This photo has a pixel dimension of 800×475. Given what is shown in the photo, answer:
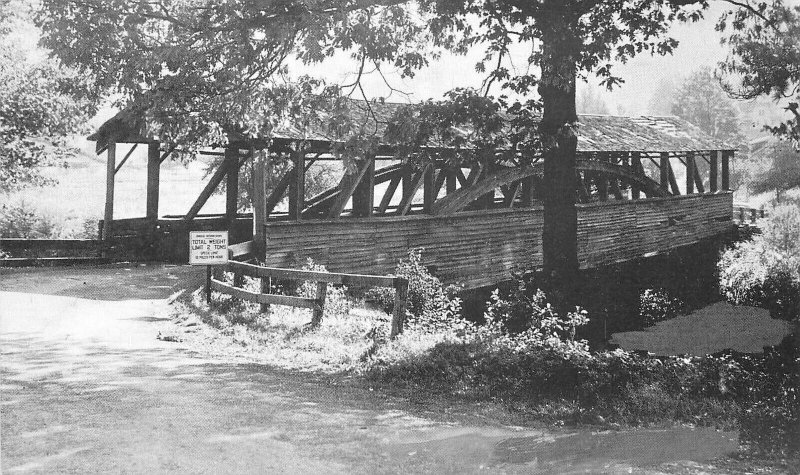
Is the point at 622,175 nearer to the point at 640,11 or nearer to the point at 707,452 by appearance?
the point at 640,11

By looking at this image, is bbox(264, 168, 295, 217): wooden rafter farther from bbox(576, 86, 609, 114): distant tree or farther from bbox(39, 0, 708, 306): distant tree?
bbox(576, 86, 609, 114): distant tree

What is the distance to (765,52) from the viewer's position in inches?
460

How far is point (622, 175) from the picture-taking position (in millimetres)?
21516

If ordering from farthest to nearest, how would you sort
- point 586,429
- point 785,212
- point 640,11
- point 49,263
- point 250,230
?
point 785,212, point 250,230, point 49,263, point 640,11, point 586,429

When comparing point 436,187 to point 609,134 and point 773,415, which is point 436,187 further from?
point 773,415

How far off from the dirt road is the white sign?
117 inches

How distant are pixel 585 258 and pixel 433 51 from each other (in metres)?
11.9

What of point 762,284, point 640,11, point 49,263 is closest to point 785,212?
point 762,284

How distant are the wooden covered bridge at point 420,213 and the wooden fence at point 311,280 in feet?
7.34

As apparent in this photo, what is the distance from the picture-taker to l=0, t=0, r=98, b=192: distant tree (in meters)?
19.6

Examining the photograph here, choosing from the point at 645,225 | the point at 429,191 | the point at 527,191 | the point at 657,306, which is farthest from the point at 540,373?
the point at 645,225

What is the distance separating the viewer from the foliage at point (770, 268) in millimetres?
19750

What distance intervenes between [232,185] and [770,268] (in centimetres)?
1703

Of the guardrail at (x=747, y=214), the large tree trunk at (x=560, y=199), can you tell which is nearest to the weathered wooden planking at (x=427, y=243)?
the large tree trunk at (x=560, y=199)
